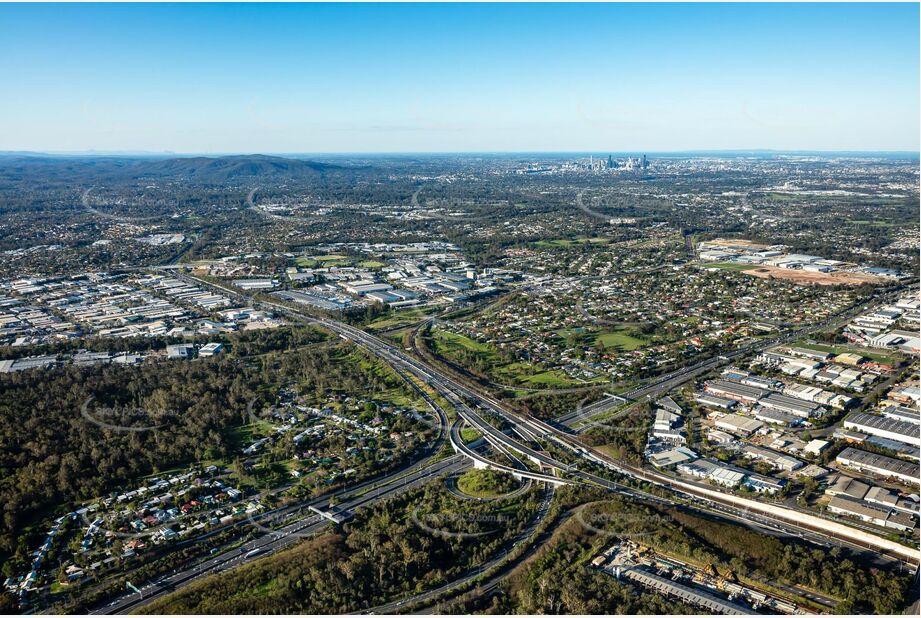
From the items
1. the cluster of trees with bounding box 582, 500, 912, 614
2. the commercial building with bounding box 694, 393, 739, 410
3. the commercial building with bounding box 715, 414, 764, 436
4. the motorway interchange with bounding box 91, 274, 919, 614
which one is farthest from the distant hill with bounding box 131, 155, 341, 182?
the cluster of trees with bounding box 582, 500, 912, 614

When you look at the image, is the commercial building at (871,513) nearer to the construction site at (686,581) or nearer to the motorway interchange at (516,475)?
the motorway interchange at (516,475)

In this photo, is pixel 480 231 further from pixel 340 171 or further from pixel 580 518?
pixel 340 171

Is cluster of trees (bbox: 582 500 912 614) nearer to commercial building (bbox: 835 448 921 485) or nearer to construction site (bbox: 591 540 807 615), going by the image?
construction site (bbox: 591 540 807 615)

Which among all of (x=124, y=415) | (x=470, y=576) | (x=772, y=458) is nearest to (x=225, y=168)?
(x=124, y=415)

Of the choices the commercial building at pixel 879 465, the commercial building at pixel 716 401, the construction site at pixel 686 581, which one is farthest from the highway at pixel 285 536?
the commercial building at pixel 879 465

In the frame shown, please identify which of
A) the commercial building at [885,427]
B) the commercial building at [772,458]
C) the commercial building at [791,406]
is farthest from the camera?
the commercial building at [791,406]

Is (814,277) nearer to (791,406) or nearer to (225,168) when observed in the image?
(791,406)

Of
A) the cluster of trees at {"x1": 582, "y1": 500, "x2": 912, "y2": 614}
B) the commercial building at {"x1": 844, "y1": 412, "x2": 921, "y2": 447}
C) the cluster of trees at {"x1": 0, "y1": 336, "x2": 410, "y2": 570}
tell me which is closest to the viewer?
the cluster of trees at {"x1": 582, "y1": 500, "x2": 912, "y2": 614}
